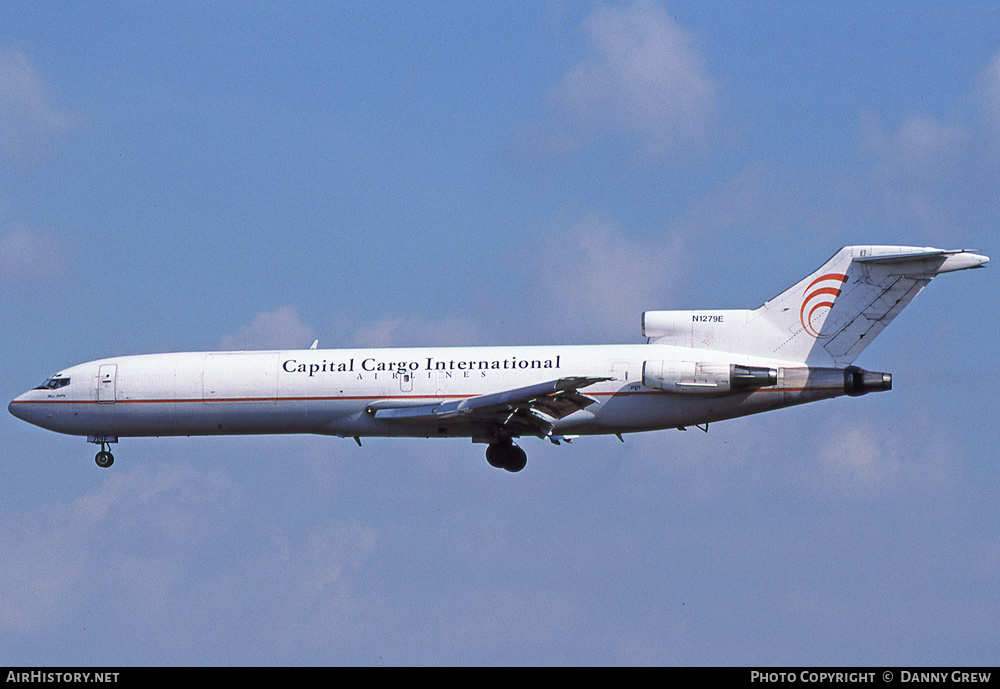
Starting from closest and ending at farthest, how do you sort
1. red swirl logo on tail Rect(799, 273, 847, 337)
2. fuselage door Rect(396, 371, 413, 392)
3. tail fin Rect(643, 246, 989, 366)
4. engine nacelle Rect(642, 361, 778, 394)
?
1. engine nacelle Rect(642, 361, 778, 394)
2. tail fin Rect(643, 246, 989, 366)
3. red swirl logo on tail Rect(799, 273, 847, 337)
4. fuselage door Rect(396, 371, 413, 392)

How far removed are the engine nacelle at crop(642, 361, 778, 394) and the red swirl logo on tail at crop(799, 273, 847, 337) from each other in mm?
1826

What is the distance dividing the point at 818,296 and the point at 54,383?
22056mm

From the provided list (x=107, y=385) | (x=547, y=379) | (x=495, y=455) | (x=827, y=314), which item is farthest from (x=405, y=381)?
(x=827, y=314)

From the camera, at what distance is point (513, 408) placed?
35688 millimetres

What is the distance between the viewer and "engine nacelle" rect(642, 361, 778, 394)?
35438 millimetres

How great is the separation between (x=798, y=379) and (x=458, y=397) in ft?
29.7

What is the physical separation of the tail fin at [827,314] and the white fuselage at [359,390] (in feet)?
1.49

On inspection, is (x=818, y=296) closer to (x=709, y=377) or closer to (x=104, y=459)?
(x=709, y=377)

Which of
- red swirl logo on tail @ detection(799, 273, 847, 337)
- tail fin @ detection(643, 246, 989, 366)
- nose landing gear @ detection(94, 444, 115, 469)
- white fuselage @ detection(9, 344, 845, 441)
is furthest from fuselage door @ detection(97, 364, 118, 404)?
red swirl logo on tail @ detection(799, 273, 847, 337)

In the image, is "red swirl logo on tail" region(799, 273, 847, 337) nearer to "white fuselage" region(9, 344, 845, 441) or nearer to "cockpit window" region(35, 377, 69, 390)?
"white fuselage" region(9, 344, 845, 441)

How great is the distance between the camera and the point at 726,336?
37000mm
